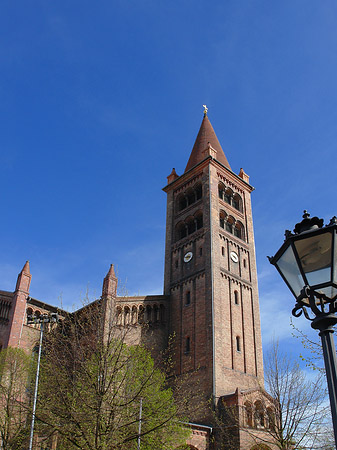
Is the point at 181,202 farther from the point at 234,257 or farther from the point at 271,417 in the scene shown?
the point at 271,417

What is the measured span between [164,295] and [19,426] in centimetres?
1899

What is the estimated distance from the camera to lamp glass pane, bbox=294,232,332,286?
5.06 m

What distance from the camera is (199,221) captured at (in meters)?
42.1

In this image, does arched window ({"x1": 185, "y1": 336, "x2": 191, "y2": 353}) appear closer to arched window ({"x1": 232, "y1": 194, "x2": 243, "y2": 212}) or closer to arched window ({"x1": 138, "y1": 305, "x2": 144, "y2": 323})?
arched window ({"x1": 138, "y1": 305, "x2": 144, "y2": 323})

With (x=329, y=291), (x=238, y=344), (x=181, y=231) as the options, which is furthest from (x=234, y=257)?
(x=329, y=291)

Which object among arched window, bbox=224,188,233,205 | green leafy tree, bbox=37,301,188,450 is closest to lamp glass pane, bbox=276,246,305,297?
green leafy tree, bbox=37,301,188,450

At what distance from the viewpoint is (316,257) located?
5168 millimetres

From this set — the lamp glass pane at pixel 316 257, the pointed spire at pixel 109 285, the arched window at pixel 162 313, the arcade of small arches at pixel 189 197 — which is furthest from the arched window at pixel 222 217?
the lamp glass pane at pixel 316 257

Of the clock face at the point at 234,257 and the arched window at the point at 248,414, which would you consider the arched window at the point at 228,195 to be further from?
the arched window at the point at 248,414

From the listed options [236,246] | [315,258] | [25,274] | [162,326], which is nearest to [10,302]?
[25,274]

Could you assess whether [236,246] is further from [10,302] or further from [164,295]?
[10,302]

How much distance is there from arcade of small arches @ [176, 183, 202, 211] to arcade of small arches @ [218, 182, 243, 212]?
83.8 inches

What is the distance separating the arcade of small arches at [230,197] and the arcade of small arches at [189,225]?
11.4 ft

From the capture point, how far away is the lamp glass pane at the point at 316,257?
5.06 metres
